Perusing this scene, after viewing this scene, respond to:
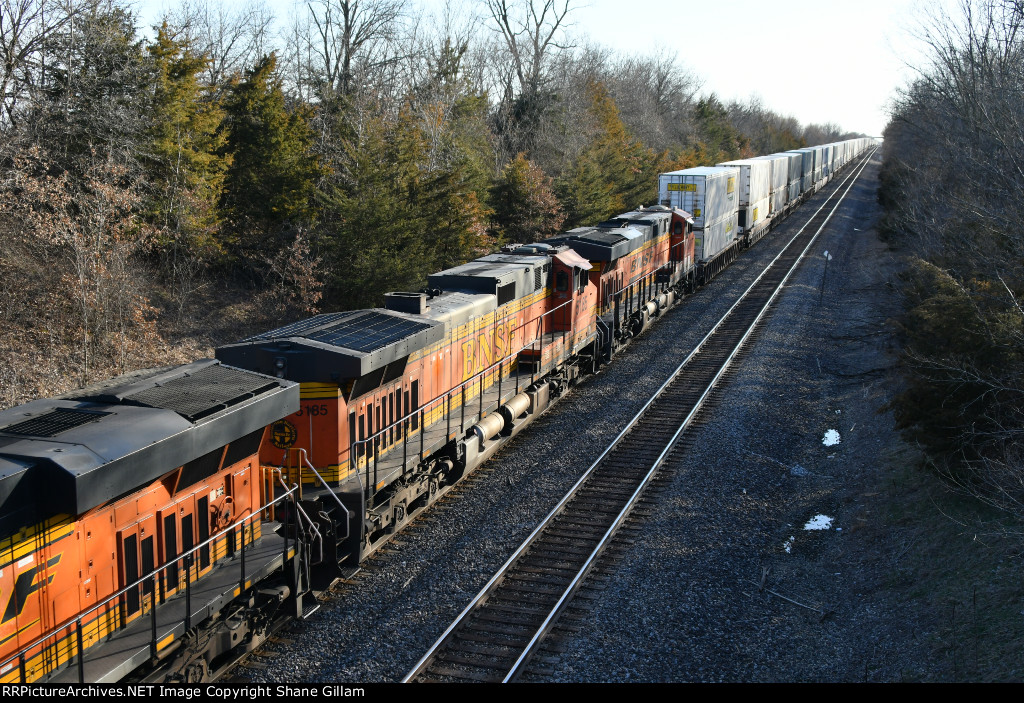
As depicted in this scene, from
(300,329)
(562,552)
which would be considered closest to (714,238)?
(562,552)

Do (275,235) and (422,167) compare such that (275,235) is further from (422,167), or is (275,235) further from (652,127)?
(652,127)

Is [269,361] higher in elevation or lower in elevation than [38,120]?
lower

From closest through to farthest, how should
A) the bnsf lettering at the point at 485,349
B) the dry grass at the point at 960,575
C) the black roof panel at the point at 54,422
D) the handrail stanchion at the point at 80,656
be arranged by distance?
the handrail stanchion at the point at 80,656, the black roof panel at the point at 54,422, the dry grass at the point at 960,575, the bnsf lettering at the point at 485,349

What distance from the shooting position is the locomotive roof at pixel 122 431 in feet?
19.2

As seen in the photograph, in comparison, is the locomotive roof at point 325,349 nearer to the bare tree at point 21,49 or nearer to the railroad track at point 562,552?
the railroad track at point 562,552

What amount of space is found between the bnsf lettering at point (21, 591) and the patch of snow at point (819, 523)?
33.3 ft

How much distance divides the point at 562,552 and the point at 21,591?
22.5ft

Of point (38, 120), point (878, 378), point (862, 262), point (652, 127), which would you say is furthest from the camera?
point (652, 127)

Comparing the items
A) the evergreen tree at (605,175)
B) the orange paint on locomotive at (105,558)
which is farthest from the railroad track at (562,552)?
the evergreen tree at (605,175)

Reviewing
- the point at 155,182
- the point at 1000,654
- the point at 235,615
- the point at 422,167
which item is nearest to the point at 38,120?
the point at 155,182

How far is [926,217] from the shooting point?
86.8ft

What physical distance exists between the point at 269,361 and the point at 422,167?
19204mm

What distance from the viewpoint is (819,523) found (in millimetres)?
12484

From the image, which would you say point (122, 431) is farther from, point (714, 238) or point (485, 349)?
point (714, 238)
